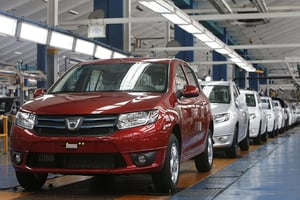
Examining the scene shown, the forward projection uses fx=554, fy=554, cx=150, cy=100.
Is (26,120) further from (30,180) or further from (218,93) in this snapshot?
(218,93)

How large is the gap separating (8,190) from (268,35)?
33171 millimetres

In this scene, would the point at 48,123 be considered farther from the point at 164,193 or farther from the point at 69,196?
the point at 164,193

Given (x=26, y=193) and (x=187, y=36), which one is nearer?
(x=26, y=193)

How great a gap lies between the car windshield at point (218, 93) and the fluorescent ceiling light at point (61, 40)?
4099mm

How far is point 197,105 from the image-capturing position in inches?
327

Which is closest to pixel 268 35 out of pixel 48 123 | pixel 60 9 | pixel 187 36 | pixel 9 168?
pixel 187 36

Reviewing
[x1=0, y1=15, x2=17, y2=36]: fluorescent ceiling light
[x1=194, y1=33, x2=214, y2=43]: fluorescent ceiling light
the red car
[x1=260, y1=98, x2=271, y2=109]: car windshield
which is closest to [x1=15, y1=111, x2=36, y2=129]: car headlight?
the red car

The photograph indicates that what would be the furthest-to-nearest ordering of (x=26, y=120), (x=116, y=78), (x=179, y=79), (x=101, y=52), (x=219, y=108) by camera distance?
1. (x=101, y=52)
2. (x=219, y=108)
3. (x=179, y=79)
4. (x=116, y=78)
5. (x=26, y=120)

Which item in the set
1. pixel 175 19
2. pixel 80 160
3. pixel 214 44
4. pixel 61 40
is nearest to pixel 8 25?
pixel 61 40

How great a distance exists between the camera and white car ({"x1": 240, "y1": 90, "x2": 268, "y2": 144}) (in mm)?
15570

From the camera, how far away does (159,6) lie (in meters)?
12.2

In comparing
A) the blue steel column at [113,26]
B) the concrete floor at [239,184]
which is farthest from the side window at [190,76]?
the blue steel column at [113,26]

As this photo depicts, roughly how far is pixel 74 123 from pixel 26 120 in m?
0.69

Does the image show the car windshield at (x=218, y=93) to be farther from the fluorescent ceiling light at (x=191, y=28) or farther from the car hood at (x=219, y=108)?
the fluorescent ceiling light at (x=191, y=28)
